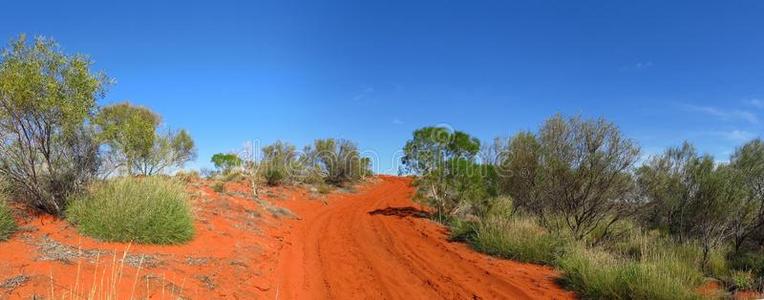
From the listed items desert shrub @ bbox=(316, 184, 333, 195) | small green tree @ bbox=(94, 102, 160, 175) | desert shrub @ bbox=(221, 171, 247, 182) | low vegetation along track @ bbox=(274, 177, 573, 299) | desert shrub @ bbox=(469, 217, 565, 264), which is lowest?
low vegetation along track @ bbox=(274, 177, 573, 299)

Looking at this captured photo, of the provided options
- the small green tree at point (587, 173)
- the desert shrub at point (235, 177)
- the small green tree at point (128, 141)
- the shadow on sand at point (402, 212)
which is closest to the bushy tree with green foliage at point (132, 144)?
the small green tree at point (128, 141)

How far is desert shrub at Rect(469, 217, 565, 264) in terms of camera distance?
11.0 m

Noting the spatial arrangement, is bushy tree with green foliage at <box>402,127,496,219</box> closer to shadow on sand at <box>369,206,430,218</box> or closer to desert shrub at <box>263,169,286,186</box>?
shadow on sand at <box>369,206,430,218</box>

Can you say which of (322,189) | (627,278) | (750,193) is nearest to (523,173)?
(750,193)

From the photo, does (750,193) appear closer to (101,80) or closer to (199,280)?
(199,280)

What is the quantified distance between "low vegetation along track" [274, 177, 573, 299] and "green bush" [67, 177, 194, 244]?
220 centimetres

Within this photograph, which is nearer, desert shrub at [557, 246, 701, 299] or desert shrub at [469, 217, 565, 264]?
desert shrub at [557, 246, 701, 299]

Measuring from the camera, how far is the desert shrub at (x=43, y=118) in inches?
357

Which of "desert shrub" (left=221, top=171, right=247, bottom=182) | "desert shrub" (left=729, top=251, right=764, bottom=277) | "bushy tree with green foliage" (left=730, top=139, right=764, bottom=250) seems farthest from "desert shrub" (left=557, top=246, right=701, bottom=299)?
"desert shrub" (left=221, top=171, right=247, bottom=182)

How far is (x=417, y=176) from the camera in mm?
19781

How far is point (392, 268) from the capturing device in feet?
33.0

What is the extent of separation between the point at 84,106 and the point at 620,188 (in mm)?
12108

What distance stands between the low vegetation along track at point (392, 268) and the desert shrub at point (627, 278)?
38 cm

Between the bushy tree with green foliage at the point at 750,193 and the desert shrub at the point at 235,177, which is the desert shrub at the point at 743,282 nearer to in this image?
the bushy tree with green foliage at the point at 750,193
